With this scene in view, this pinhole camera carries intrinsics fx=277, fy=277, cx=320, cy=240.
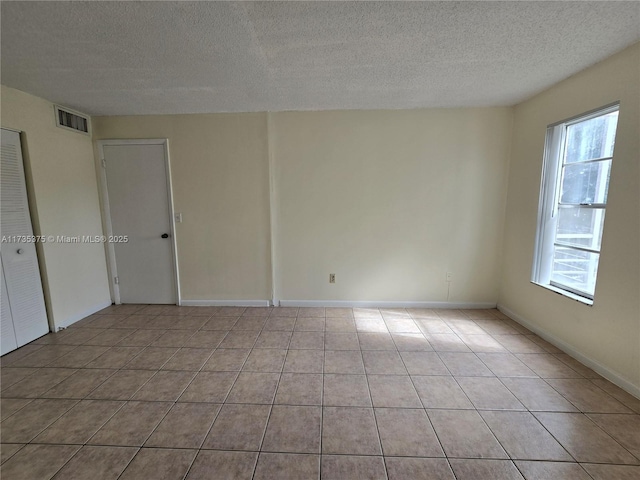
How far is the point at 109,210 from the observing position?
11.6ft

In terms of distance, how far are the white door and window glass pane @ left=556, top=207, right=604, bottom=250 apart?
4308mm

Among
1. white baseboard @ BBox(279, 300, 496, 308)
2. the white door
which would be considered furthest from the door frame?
white baseboard @ BBox(279, 300, 496, 308)

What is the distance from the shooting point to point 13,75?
7.46 ft

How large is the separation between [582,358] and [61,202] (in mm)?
5223

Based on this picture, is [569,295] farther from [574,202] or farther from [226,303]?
[226,303]

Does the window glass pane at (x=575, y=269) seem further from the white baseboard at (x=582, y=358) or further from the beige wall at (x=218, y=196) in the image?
the beige wall at (x=218, y=196)

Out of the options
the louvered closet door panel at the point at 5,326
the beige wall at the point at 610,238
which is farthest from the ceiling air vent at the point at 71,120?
the beige wall at the point at 610,238

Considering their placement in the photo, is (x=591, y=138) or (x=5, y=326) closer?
(x=591, y=138)

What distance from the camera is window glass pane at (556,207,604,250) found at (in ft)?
7.47

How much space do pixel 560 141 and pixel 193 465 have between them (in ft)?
12.6

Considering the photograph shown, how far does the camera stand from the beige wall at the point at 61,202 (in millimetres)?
2666

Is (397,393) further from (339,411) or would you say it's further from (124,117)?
(124,117)

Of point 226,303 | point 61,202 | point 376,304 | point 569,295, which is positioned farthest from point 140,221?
point 569,295

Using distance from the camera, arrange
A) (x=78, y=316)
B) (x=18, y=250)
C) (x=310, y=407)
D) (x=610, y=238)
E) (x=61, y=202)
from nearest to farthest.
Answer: (x=310, y=407) < (x=610, y=238) < (x=18, y=250) < (x=61, y=202) < (x=78, y=316)
